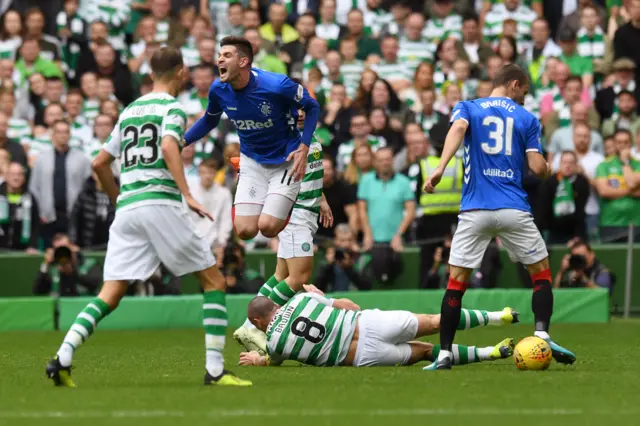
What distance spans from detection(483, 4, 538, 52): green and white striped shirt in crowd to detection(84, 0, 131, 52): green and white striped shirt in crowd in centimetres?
566

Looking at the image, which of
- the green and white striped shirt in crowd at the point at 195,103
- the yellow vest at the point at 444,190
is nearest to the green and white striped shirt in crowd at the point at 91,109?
the green and white striped shirt in crowd at the point at 195,103

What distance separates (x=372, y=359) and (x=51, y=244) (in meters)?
8.50

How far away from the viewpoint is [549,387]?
8883 millimetres

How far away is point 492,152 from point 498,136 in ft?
0.41

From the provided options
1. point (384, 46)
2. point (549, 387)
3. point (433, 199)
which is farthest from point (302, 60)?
point (549, 387)

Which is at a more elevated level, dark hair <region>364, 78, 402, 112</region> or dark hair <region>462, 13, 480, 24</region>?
dark hair <region>462, 13, 480, 24</region>

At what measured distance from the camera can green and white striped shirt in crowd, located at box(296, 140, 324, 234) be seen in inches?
473

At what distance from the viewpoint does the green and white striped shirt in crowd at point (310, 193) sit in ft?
39.4

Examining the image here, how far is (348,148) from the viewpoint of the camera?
1897cm

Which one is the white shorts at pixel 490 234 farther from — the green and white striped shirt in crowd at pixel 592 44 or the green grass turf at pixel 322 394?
the green and white striped shirt in crowd at pixel 592 44

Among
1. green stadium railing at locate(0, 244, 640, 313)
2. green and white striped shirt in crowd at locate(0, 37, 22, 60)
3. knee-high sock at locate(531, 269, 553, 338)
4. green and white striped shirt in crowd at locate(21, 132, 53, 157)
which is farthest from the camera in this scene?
green and white striped shirt in crowd at locate(0, 37, 22, 60)

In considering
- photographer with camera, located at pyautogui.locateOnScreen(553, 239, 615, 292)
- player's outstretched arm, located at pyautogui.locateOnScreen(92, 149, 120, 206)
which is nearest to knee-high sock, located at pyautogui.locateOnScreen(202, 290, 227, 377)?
player's outstretched arm, located at pyautogui.locateOnScreen(92, 149, 120, 206)

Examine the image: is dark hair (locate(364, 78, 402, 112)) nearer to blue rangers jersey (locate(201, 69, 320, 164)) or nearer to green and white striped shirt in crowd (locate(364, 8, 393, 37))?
green and white striped shirt in crowd (locate(364, 8, 393, 37))

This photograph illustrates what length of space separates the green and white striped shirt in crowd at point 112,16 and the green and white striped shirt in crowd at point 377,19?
3820 millimetres
